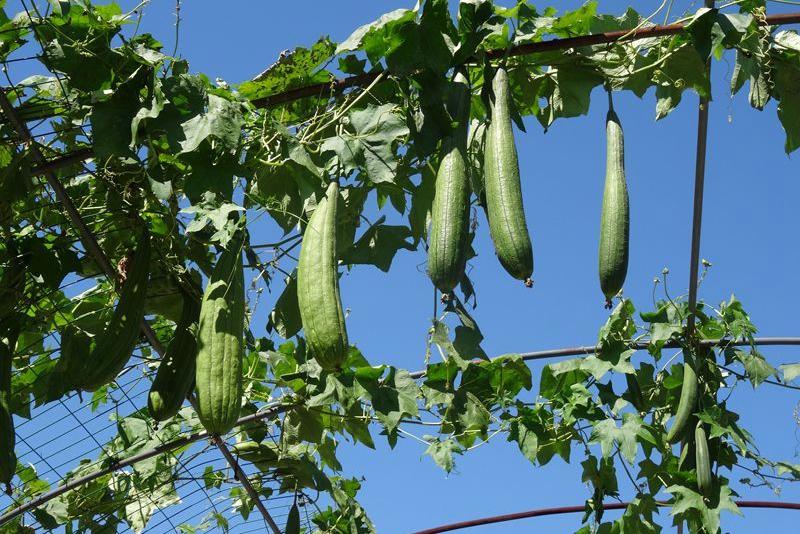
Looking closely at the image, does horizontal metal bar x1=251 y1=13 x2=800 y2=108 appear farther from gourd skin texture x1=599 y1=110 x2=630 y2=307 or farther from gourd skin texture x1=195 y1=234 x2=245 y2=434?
gourd skin texture x1=195 y1=234 x2=245 y2=434

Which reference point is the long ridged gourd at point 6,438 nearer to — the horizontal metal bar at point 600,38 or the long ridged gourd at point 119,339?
the long ridged gourd at point 119,339

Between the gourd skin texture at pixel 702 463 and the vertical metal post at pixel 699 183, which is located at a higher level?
the vertical metal post at pixel 699 183

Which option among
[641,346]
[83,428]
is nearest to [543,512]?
[641,346]

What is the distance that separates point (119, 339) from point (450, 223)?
50.6 inches

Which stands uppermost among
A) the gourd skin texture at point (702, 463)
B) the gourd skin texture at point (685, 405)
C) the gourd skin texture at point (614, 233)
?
the gourd skin texture at point (614, 233)

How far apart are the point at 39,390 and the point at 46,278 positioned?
0.76m

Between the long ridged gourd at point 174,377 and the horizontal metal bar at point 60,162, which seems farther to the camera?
the horizontal metal bar at point 60,162

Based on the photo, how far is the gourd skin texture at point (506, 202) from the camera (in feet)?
8.53

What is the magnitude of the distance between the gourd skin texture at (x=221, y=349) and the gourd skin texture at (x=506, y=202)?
2.69 feet

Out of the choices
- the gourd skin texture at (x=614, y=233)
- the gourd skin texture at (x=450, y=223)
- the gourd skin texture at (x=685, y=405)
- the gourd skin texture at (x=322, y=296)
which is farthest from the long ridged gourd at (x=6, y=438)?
the gourd skin texture at (x=685, y=405)

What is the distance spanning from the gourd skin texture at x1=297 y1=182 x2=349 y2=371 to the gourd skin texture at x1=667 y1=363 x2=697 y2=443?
2.36 m

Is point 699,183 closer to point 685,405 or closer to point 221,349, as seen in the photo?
point 685,405

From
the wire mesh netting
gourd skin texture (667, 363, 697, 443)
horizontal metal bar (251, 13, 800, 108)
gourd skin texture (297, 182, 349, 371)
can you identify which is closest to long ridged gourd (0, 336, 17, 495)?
the wire mesh netting

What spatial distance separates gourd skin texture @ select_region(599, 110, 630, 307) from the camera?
280 cm
